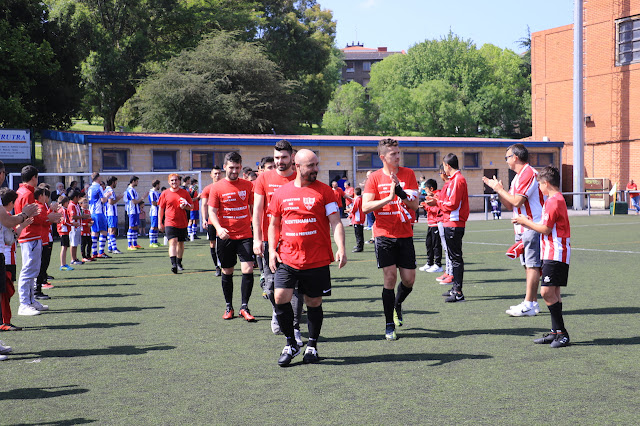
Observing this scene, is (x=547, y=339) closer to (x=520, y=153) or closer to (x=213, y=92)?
(x=520, y=153)

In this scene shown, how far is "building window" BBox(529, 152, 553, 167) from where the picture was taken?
141 feet

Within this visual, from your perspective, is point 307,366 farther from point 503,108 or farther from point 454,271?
point 503,108

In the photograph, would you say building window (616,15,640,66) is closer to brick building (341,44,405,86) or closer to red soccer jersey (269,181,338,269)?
red soccer jersey (269,181,338,269)

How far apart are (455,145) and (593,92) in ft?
38.6

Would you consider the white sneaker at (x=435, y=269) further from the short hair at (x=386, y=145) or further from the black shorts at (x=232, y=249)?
the short hair at (x=386, y=145)

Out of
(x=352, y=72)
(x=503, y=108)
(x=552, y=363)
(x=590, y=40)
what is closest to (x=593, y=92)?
(x=590, y=40)

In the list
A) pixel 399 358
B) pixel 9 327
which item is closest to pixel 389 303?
pixel 399 358

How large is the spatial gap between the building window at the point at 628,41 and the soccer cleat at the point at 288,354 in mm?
41617

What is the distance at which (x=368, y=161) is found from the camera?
37375 mm

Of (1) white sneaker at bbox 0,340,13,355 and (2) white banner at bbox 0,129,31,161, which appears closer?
(1) white sneaker at bbox 0,340,13,355

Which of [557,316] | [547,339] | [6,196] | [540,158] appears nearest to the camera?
[557,316]

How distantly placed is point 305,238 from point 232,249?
2.56 m

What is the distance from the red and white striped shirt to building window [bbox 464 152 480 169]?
108ft

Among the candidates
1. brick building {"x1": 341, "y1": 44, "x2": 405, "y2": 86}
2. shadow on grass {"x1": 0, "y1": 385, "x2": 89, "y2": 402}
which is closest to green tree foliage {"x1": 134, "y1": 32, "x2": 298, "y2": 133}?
shadow on grass {"x1": 0, "y1": 385, "x2": 89, "y2": 402}
